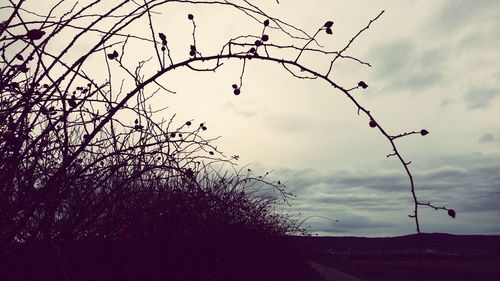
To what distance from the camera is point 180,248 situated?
19.5ft

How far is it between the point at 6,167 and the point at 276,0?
1471 mm

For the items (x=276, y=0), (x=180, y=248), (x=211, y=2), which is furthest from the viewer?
(x=180, y=248)

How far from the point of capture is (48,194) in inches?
77.8

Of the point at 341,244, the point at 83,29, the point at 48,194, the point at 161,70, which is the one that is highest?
the point at 341,244

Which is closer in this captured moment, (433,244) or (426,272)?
(426,272)

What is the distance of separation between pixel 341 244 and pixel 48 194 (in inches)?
6056

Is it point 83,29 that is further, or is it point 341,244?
point 341,244

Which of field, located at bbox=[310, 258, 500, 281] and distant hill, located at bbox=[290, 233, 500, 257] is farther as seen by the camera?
distant hill, located at bbox=[290, 233, 500, 257]

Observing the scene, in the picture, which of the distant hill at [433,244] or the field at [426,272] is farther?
the distant hill at [433,244]

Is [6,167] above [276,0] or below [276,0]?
below

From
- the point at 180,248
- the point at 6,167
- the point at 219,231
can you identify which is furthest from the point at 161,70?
the point at 219,231

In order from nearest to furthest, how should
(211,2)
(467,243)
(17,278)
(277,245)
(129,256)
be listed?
(211,2) → (17,278) → (129,256) → (277,245) → (467,243)

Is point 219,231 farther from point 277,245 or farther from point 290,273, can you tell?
point 290,273

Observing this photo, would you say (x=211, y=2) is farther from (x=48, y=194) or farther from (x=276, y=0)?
(x=48, y=194)
